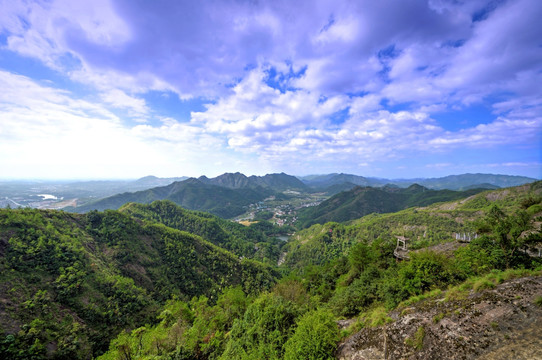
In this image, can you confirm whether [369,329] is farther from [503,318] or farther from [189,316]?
[189,316]

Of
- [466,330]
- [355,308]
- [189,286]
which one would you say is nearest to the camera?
[466,330]

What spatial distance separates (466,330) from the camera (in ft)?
37.6

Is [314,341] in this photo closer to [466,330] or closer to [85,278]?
[466,330]

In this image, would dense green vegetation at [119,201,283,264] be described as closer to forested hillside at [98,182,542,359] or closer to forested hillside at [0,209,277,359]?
forested hillside at [0,209,277,359]

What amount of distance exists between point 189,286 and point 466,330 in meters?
Answer: 74.8

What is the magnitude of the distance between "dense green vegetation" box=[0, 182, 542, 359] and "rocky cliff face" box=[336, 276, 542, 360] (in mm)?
1017

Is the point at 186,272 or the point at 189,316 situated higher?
the point at 189,316

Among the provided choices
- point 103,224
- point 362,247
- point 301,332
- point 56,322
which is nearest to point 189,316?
point 56,322

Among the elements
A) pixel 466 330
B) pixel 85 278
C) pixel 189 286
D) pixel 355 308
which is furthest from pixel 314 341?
pixel 189 286

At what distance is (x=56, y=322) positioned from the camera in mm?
32438

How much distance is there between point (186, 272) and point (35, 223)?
4334cm

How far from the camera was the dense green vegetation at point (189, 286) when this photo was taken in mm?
18500

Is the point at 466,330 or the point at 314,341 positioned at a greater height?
the point at 466,330

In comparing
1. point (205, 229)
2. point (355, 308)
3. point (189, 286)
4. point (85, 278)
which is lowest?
point (189, 286)
